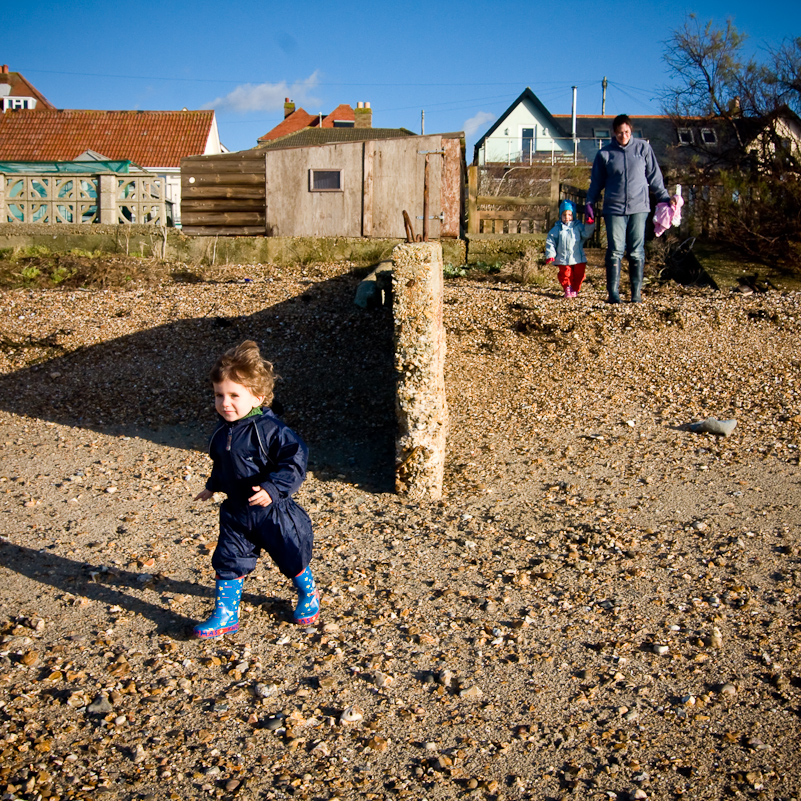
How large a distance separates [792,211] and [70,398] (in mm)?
8613

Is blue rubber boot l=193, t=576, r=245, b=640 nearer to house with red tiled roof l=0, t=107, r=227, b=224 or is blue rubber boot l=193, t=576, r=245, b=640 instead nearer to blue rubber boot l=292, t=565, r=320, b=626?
blue rubber boot l=292, t=565, r=320, b=626

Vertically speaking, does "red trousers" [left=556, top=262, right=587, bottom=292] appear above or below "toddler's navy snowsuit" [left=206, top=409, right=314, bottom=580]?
above

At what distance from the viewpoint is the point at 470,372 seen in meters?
6.68

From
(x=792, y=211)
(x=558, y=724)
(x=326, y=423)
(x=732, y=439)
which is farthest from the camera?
(x=792, y=211)

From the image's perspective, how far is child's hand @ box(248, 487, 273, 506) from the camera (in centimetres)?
301

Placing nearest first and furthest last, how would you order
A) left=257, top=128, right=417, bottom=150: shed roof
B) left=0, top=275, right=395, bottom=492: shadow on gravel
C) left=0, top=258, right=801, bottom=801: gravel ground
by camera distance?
left=0, top=258, right=801, bottom=801: gravel ground
left=0, top=275, right=395, bottom=492: shadow on gravel
left=257, top=128, right=417, bottom=150: shed roof

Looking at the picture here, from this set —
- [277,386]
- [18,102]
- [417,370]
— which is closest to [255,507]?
[417,370]

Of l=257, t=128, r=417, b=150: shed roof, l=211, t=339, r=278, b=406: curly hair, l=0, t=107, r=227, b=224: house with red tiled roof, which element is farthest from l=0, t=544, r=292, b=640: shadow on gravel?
l=257, t=128, r=417, b=150: shed roof

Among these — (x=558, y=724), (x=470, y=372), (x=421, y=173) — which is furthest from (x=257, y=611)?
(x=421, y=173)

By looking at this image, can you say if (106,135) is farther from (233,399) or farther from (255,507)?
(255,507)

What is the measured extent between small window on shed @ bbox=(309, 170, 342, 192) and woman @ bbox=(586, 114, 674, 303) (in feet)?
20.5

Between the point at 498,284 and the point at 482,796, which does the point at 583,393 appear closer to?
the point at 498,284

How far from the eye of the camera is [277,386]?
22.4 ft

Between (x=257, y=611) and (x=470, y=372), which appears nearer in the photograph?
(x=257, y=611)
